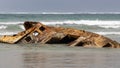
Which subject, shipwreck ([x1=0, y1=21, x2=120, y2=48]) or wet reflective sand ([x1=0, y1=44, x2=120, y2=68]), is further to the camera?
shipwreck ([x1=0, y1=21, x2=120, y2=48])

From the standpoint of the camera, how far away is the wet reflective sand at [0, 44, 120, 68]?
10.3 m

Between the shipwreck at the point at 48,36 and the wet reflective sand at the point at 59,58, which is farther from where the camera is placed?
the shipwreck at the point at 48,36

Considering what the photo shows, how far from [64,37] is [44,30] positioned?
851 millimetres

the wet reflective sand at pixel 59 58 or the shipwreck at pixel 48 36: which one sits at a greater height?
the wet reflective sand at pixel 59 58

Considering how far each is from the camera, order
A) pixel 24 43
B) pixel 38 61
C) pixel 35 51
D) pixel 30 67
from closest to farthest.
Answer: pixel 30 67
pixel 38 61
pixel 35 51
pixel 24 43

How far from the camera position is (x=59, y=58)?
1178 centimetres

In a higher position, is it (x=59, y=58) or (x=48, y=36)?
(x=59, y=58)

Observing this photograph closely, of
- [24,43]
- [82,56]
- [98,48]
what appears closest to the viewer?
[82,56]

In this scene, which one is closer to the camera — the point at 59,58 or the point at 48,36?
the point at 59,58

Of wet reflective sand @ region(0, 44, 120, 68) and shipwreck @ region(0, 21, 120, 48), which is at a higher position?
→ wet reflective sand @ region(0, 44, 120, 68)

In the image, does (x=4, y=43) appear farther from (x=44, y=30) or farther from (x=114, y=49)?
(x=114, y=49)

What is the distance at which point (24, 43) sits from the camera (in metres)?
16.6

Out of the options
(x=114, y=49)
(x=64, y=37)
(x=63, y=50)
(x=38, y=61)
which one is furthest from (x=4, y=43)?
(x=38, y=61)

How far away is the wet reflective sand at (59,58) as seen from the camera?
404 inches
